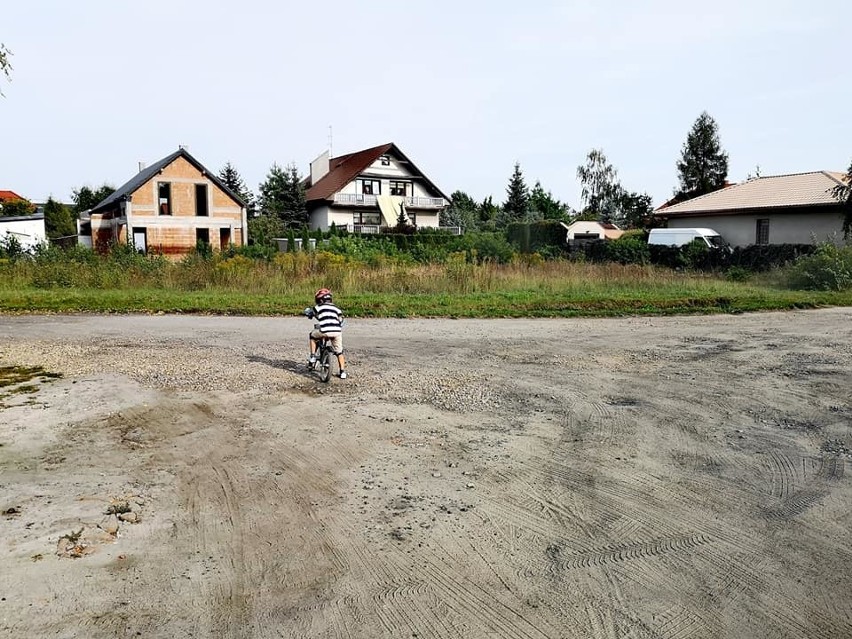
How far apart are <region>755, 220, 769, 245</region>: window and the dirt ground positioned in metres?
28.7

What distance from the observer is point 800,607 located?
3.89 m

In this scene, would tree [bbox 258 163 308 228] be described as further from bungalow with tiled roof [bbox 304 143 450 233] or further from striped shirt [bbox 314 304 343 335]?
striped shirt [bbox 314 304 343 335]

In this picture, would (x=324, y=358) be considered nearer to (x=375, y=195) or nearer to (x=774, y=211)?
(x=774, y=211)

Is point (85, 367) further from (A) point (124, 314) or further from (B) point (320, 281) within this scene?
(B) point (320, 281)

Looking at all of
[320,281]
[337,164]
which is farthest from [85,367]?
[337,164]

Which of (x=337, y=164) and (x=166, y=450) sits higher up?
→ (x=337, y=164)

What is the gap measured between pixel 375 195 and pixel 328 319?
165ft

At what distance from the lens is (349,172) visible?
5872 centimetres

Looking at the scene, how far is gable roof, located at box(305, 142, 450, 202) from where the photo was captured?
57531 millimetres

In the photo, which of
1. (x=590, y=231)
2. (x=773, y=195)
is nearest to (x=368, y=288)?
(x=773, y=195)

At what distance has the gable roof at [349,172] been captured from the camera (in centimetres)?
5753

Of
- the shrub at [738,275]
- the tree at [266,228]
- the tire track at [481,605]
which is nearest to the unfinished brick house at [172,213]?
the tree at [266,228]

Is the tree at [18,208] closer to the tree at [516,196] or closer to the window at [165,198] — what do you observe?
the window at [165,198]

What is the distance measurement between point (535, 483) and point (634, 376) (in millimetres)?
4652
